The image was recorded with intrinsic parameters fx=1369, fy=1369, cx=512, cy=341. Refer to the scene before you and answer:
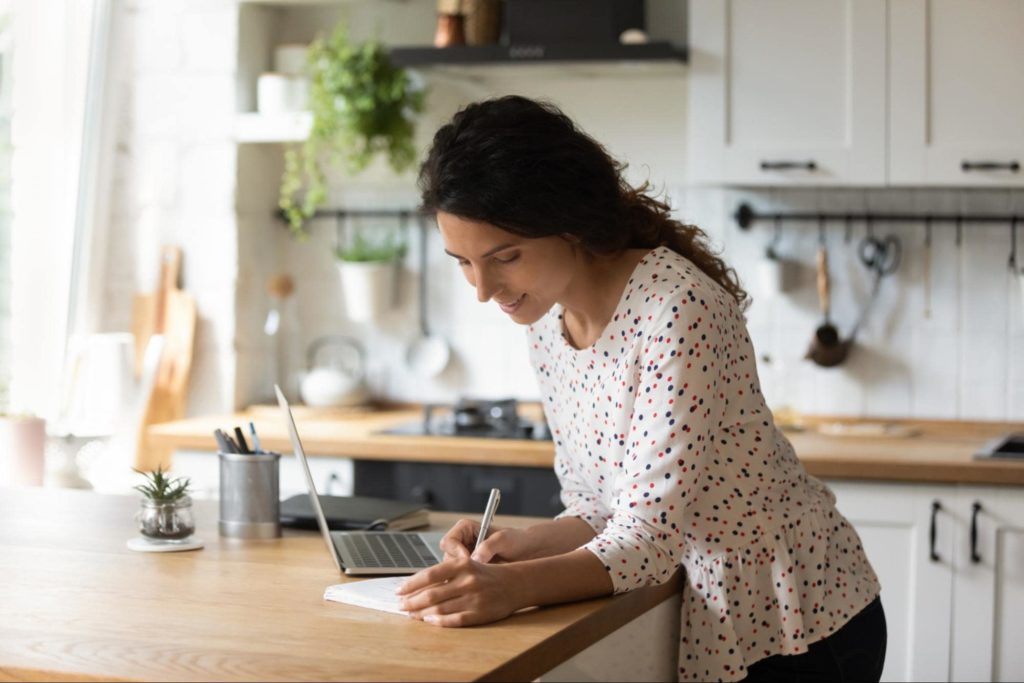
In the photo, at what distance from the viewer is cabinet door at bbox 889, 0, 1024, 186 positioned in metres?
3.51

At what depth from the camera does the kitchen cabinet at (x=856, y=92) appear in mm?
3516

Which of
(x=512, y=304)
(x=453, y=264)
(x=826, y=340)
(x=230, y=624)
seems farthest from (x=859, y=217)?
(x=230, y=624)

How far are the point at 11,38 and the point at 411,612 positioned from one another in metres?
2.79

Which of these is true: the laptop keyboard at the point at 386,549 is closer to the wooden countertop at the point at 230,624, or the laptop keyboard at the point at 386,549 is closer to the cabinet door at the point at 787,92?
the wooden countertop at the point at 230,624

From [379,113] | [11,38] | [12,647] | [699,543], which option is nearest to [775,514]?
[699,543]

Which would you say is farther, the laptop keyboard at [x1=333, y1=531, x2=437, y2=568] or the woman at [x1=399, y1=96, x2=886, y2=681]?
the laptop keyboard at [x1=333, y1=531, x2=437, y2=568]

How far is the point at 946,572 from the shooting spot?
330 centimetres

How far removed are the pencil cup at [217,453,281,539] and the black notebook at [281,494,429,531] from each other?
9 centimetres

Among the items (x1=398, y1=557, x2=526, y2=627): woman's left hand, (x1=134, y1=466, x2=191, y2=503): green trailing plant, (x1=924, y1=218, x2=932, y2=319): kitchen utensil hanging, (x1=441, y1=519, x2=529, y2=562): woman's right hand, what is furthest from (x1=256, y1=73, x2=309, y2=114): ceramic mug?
(x1=398, y1=557, x2=526, y2=627): woman's left hand

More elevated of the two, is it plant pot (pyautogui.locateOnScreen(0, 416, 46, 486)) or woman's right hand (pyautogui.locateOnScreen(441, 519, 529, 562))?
plant pot (pyautogui.locateOnScreen(0, 416, 46, 486))

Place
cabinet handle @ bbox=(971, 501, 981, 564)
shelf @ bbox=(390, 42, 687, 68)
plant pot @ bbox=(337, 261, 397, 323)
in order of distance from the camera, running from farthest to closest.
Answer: plant pot @ bbox=(337, 261, 397, 323) < shelf @ bbox=(390, 42, 687, 68) < cabinet handle @ bbox=(971, 501, 981, 564)

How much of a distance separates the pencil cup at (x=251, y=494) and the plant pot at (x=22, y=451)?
1.09 meters

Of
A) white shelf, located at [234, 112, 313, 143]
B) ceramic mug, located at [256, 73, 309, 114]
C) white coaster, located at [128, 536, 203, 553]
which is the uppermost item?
ceramic mug, located at [256, 73, 309, 114]

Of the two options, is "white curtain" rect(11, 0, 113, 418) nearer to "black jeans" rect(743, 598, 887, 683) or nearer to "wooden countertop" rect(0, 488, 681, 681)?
"wooden countertop" rect(0, 488, 681, 681)
